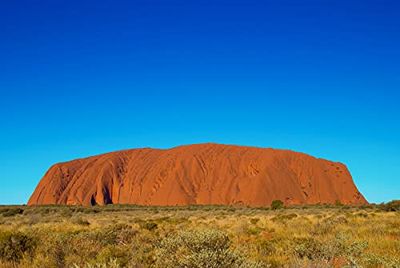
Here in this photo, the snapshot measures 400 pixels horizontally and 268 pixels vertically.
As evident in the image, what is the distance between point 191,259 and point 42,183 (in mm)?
103198

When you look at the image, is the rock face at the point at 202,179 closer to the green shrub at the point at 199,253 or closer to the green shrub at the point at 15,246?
the green shrub at the point at 15,246

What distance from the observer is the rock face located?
8506cm

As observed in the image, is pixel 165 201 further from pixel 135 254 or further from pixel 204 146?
pixel 135 254

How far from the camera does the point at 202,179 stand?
91.6 m

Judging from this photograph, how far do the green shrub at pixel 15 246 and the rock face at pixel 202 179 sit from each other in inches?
2812

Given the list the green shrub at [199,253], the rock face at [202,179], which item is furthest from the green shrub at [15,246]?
the rock face at [202,179]

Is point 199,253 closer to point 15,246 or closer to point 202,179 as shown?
point 15,246

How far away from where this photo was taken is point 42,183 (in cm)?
9956

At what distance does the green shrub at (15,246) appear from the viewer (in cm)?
936

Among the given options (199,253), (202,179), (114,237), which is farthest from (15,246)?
(202,179)

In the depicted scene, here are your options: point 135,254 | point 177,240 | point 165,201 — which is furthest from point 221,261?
point 165,201

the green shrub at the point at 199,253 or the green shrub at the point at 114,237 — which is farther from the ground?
the green shrub at the point at 199,253

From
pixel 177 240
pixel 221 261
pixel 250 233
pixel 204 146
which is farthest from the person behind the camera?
pixel 204 146

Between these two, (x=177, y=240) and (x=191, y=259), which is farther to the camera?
(x=177, y=240)
